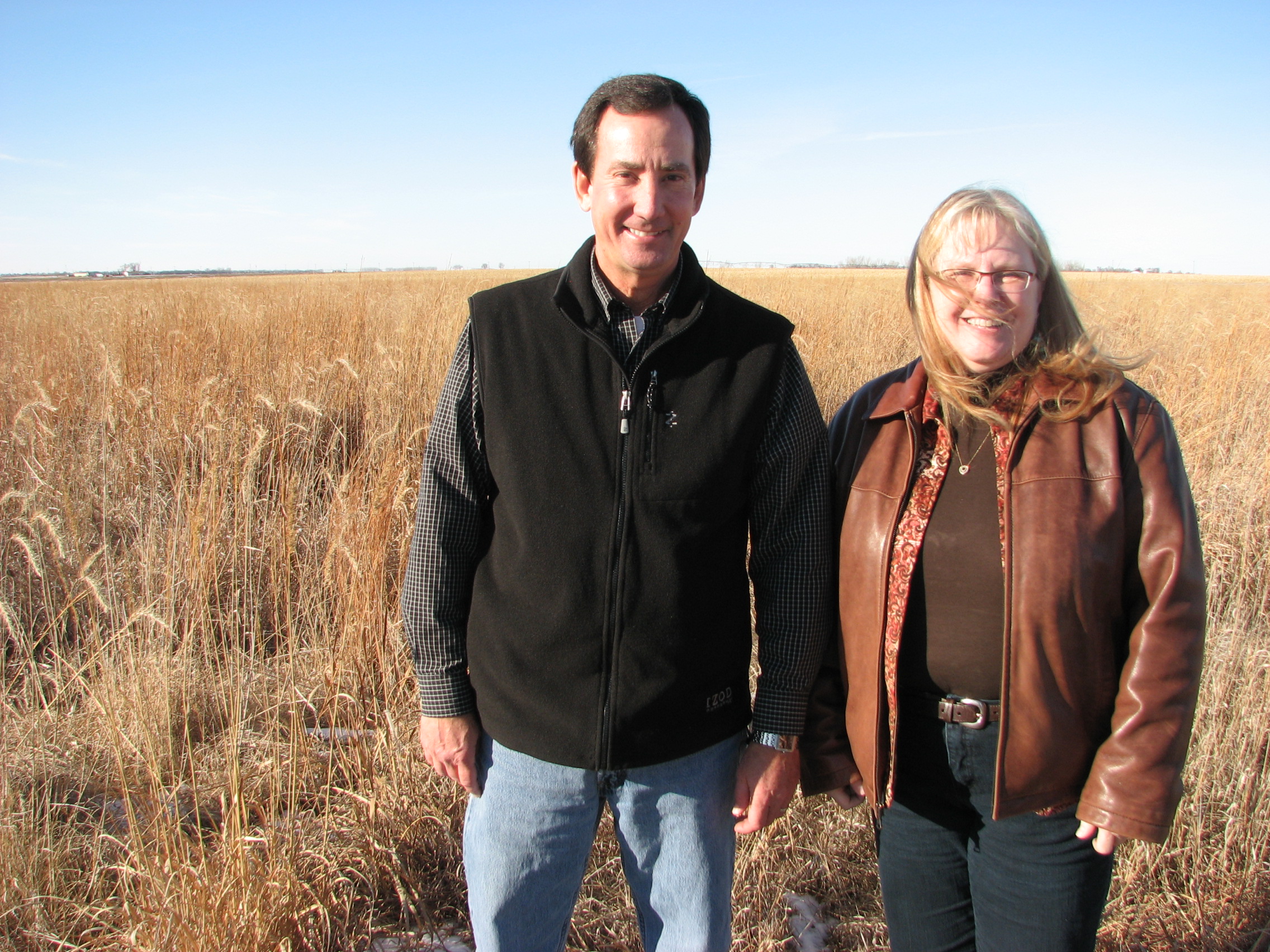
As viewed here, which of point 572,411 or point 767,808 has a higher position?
point 572,411

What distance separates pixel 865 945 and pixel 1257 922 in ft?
3.61

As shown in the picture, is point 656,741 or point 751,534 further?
point 751,534

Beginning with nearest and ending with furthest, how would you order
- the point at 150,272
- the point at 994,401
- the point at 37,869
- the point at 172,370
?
the point at 994,401
the point at 37,869
the point at 172,370
the point at 150,272

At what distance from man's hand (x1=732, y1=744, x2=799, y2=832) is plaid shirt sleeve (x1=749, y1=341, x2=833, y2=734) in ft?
0.18

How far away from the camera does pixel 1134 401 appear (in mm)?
1345

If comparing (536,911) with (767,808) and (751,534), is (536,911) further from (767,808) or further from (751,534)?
(751,534)

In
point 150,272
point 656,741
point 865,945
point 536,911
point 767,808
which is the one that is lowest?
point 865,945

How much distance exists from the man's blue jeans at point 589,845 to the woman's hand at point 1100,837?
0.64 meters

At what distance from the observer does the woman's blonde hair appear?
4.49 feet

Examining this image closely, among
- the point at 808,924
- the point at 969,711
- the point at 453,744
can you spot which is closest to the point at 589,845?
the point at 453,744

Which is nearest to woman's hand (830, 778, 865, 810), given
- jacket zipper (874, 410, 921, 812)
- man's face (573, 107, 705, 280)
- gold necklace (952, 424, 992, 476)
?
jacket zipper (874, 410, 921, 812)

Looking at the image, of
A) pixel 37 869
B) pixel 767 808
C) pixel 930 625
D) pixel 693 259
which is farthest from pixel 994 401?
pixel 37 869

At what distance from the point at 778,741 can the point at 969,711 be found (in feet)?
1.19

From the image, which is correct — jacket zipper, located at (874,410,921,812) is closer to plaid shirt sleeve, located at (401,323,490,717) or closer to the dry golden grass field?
the dry golden grass field
